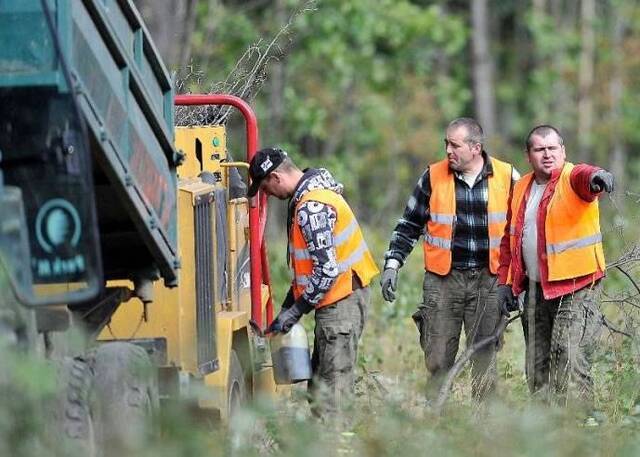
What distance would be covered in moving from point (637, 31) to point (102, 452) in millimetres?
34470

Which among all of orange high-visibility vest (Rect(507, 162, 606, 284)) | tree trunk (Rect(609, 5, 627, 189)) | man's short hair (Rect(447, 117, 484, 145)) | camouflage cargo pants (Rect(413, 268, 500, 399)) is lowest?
camouflage cargo pants (Rect(413, 268, 500, 399))

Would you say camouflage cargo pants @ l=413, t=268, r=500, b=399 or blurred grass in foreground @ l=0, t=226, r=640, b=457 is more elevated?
camouflage cargo pants @ l=413, t=268, r=500, b=399

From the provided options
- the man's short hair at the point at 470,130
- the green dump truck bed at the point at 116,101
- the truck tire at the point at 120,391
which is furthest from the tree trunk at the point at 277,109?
the truck tire at the point at 120,391

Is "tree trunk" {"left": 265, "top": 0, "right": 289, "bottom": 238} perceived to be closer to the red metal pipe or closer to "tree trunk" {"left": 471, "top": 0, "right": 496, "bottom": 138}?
"tree trunk" {"left": 471, "top": 0, "right": 496, "bottom": 138}

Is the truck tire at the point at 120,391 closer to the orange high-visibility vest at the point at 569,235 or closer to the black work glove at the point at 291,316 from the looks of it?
the black work glove at the point at 291,316

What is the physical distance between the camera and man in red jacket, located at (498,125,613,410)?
31.9 ft

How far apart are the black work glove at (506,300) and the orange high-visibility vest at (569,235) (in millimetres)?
369

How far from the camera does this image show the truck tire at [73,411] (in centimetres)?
706

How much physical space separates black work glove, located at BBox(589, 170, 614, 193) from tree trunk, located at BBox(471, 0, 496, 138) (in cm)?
3180

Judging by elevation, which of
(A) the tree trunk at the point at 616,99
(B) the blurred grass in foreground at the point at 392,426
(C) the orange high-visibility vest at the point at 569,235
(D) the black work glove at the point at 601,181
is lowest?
(B) the blurred grass in foreground at the point at 392,426

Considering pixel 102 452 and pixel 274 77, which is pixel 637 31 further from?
pixel 102 452

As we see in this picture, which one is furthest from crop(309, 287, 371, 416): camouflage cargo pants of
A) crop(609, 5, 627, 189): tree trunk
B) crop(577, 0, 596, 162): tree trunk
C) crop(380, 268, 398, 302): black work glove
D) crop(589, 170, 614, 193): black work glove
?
crop(577, 0, 596, 162): tree trunk

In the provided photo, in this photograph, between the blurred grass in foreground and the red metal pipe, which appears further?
the red metal pipe

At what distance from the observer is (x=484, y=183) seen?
10531 mm
